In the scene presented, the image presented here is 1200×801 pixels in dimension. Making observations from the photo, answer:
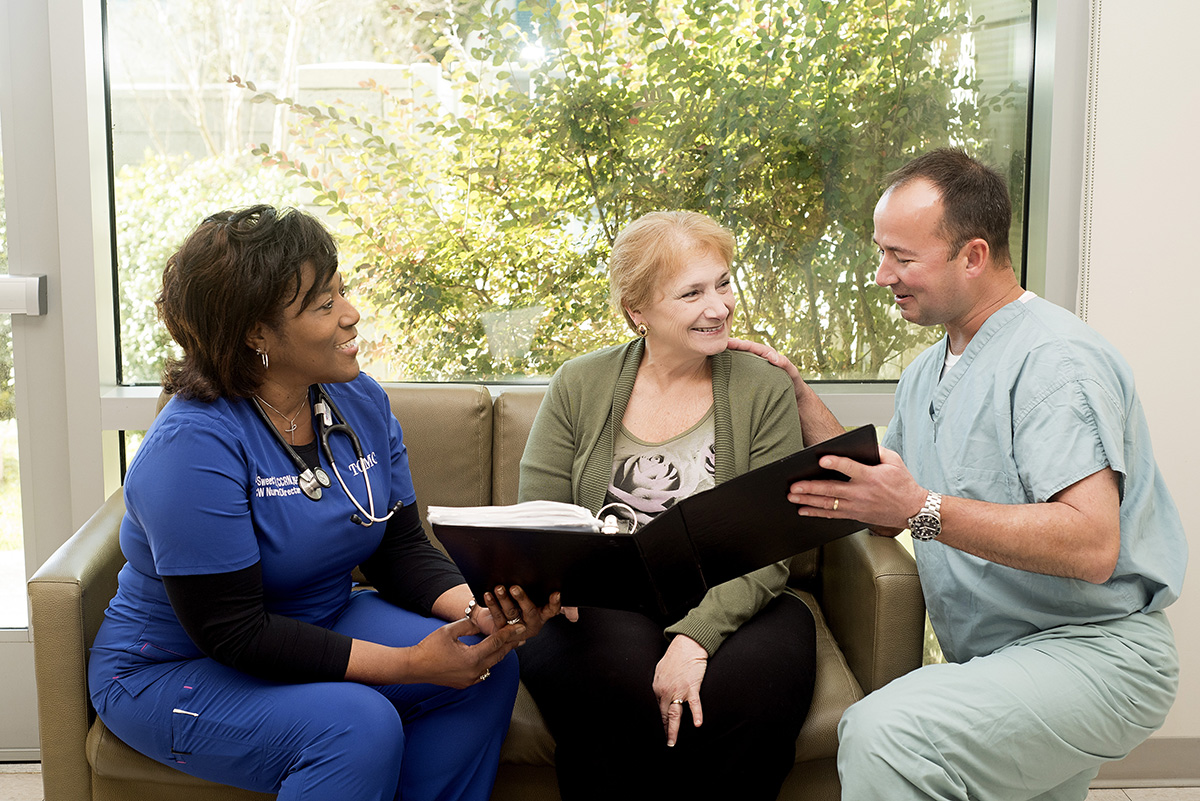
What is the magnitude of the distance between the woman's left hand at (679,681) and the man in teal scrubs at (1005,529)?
25 centimetres

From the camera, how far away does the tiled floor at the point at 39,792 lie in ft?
7.35

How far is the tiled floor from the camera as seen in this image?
2.24m

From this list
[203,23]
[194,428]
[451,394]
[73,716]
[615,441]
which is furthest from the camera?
[203,23]

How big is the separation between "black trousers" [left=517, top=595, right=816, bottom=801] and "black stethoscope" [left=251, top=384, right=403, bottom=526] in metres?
0.43

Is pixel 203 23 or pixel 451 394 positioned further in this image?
pixel 203 23

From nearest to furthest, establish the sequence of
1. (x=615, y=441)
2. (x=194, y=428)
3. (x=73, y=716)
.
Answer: (x=194, y=428) → (x=73, y=716) → (x=615, y=441)

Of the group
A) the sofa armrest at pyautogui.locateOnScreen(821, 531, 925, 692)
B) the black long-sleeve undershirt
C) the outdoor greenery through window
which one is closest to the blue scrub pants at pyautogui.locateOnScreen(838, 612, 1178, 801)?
the sofa armrest at pyautogui.locateOnScreen(821, 531, 925, 692)

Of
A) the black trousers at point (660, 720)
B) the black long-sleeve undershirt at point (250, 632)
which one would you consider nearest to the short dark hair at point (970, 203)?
the black trousers at point (660, 720)

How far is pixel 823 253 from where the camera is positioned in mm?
2465

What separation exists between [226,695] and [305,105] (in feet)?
5.03

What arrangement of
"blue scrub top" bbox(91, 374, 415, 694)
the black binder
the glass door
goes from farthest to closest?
1. the glass door
2. "blue scrub top" bbox(91, 374, 415, 694)
3. the black binder

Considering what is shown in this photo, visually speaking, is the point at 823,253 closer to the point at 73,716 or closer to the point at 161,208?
the point at 161,208

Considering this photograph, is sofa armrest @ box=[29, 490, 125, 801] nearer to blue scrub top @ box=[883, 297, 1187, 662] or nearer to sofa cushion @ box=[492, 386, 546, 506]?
sofa cushion @ box=[492, 386, 546, 506]

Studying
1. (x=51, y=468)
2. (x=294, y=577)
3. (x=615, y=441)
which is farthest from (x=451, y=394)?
(x=51, y=468)
